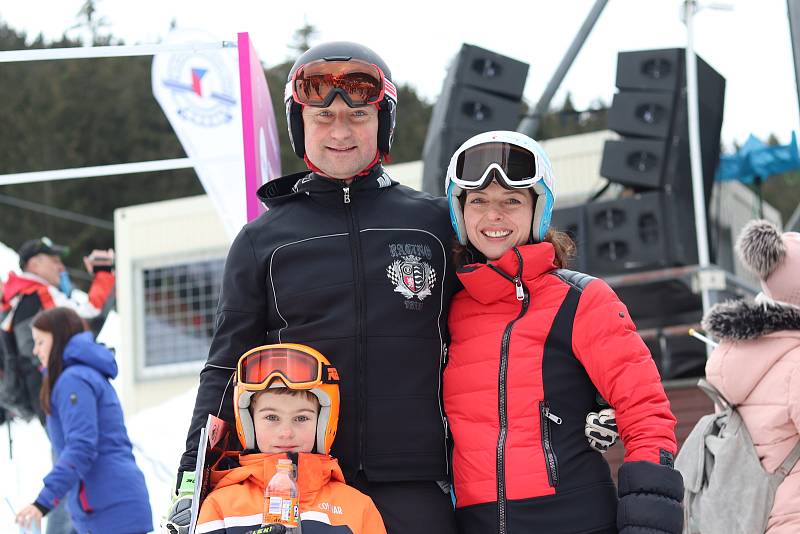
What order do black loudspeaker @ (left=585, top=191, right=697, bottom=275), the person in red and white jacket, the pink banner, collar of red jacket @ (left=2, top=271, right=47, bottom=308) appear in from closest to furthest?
the pink banner < the person in red and white jacket < collar of red jacket @ (left=2, top=271, right=47, bottom=308) < black loudspeaker @ (left=585, top=191, right=697, bottom=275)

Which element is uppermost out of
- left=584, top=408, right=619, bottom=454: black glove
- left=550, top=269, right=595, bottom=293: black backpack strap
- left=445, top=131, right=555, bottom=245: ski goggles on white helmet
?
left=445, top=131, right=555, bottom=245: ski goggles on white helmet

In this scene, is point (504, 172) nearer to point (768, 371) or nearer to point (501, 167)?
point (501, 167)

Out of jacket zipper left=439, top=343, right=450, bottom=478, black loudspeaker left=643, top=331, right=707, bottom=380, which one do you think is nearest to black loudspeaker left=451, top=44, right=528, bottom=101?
black loudspeaker left=643, top=331, right=707, bottom=380

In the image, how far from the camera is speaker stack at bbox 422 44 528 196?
10.5 m

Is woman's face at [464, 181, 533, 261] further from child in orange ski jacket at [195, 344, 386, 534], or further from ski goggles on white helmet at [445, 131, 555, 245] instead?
child in orange ski jacket at [195, 344, 386, 534]

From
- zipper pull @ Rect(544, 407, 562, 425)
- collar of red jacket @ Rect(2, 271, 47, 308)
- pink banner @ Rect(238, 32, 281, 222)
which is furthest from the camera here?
collar of red jacket @ Rect(2, 271, 47, 308)

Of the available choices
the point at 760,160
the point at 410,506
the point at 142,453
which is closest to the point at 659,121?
the point at 760,160

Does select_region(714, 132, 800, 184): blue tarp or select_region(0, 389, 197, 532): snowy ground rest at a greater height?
select_region(714, 132, 800, 184): blue tarp

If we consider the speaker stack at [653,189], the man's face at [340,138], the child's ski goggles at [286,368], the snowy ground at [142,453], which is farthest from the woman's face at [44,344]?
the speaker stack at [653,189]

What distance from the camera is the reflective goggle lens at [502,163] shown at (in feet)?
9.80

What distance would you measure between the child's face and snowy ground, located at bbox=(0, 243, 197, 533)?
17.6ft

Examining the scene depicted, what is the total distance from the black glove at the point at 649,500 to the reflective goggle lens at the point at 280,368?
81cm

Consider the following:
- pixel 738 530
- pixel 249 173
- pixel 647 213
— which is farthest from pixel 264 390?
pixel 647 213

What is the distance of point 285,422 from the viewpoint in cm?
280
